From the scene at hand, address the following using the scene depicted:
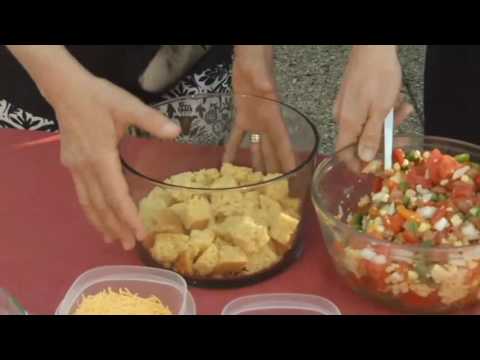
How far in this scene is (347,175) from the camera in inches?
44.2

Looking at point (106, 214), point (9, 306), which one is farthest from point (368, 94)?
point (9, 306)

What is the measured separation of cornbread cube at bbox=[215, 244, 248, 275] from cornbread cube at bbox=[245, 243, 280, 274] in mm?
12

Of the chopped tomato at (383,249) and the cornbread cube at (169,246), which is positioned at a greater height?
the chopped tomato at (383,249)

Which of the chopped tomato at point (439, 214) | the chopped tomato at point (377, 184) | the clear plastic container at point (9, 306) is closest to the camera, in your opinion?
the clear plastic container at point (9, 306)

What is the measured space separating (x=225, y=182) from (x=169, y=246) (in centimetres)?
14

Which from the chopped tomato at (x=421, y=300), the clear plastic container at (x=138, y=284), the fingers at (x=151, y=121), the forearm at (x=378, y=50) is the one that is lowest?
the chopped tomato at (x=421, y=300)

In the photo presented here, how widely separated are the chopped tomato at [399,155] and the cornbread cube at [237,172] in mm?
211

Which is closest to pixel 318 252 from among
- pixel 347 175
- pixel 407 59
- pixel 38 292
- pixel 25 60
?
pixel 347 175

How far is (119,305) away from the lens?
95 cm

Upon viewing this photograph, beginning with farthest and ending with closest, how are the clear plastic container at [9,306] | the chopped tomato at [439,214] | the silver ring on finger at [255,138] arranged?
1. the silver ring on finger at [255,138]
2. the chopped tomato at [439,214]
3. the clear plastic container at [9,306]

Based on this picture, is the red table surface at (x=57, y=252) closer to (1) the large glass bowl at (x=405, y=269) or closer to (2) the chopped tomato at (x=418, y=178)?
(1) the large glass bowl at (x=405, y=269)

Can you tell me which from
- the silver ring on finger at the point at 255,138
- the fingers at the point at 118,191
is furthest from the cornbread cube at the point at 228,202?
the silver ring on finger at the point at 255,138

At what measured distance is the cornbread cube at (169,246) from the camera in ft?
3.36

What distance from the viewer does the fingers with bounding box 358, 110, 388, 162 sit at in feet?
3.52
